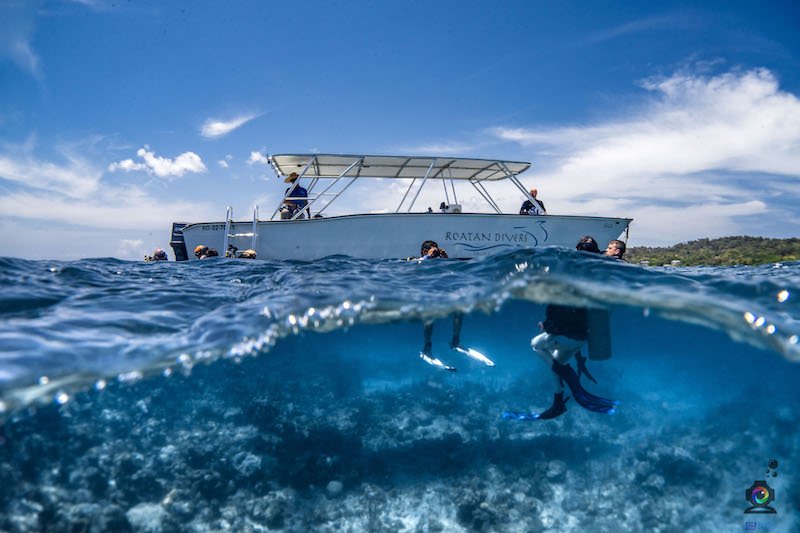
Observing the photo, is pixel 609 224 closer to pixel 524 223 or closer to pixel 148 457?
pixel 524 223

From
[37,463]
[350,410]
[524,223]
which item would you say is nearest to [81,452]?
[37,463]

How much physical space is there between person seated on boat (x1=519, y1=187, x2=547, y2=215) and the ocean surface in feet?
13.2

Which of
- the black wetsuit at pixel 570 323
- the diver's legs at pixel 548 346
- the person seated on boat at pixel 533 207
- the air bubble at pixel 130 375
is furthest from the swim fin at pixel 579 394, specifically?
the person seated on boat at pixel 533 207

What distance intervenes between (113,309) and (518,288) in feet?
22.6

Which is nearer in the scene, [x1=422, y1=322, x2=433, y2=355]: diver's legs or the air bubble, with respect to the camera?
the air bubble

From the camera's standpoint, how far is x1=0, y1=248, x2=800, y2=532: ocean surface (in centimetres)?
538

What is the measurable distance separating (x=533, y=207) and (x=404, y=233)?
4.96 meters

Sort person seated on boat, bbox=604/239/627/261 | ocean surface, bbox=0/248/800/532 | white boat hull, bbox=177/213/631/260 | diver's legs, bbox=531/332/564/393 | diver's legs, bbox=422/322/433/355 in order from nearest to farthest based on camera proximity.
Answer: ocean surface, bbox=0/248/800/532, diver's legs, bbox=531/332/564/393, person seated on boat, bbox=604/239/627/261, diver's legs, bbox=422/322/433/355, white boat hull, bbox=177/213/631/260

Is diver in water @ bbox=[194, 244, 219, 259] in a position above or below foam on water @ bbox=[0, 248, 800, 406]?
above

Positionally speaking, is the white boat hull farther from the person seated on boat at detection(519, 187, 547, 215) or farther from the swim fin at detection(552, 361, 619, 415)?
the swim fin at detection(552, 361, 619, 415)

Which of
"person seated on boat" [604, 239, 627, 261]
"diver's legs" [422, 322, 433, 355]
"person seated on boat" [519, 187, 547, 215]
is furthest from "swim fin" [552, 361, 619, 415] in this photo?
"person seated on boat" [519, 187, 547, 215]

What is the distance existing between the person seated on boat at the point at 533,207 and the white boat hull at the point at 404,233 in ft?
2.02

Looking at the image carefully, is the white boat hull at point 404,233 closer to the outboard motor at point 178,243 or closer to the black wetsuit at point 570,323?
the outboard motor at point 178,243

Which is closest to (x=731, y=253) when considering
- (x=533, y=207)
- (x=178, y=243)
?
(x=533, y=207)
